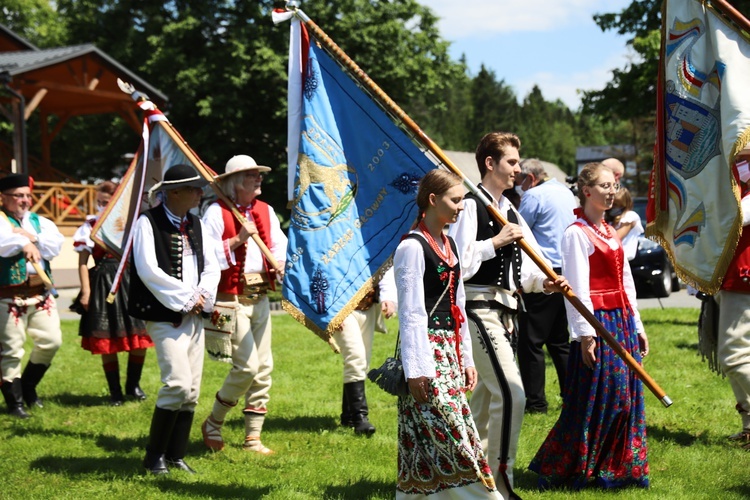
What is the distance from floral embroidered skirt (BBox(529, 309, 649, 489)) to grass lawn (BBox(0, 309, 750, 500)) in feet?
0.41

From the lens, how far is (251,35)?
30.4m

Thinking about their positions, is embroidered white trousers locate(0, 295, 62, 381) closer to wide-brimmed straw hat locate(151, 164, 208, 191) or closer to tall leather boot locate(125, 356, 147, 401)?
tall leather boot locate(125, 356, 147, 401)

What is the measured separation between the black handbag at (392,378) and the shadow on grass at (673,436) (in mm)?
3010

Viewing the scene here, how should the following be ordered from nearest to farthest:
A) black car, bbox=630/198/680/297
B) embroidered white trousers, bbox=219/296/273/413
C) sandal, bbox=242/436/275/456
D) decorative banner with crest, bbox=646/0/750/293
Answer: decorative banner with crest, bbox=646/0/750/293 → embroidered white trousers, bbox=219/296/273/413 → sandal, bbox=242/436/275/456 → black car, bbox=630/198/680/297

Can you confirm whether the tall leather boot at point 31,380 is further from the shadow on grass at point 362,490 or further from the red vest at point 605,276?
the red vest at point 605,276

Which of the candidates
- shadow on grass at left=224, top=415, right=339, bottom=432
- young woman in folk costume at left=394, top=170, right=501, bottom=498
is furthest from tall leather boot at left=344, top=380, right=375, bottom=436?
young woman in folk costume at left=394, top=170, right=501, bottom=498

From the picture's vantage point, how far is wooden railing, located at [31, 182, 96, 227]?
24234mm

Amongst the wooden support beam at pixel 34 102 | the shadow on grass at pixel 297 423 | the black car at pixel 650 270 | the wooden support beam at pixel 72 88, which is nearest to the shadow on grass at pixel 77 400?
the shadow on grass at pixel 297 423

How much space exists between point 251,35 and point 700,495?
27318 millimetres

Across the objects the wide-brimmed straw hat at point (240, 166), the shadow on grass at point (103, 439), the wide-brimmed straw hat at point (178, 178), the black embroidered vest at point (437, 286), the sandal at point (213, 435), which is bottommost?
the shadow on grass at point (103, 439)

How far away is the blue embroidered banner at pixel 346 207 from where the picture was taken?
5.24 metres

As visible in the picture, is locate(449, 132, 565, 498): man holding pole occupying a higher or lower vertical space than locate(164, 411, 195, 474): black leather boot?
higher

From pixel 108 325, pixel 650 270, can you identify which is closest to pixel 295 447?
pixel 108 325

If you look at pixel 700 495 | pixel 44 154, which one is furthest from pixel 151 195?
pixel 44 154
